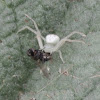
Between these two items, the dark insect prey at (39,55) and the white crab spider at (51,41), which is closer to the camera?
the dark insect prey at (39,55)

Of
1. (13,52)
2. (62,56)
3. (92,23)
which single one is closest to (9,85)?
(13,52)

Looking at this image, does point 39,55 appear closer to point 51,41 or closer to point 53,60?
point 53,60

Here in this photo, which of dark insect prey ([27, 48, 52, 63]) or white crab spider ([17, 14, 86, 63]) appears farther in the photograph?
white crab spider ([17, 14, 86, 63])

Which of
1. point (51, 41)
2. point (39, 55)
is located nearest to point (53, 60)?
point (39, 55)

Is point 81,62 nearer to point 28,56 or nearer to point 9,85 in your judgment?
point 28,56

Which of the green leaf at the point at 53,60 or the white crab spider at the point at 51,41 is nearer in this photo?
the green leaf at the point at 53,60
